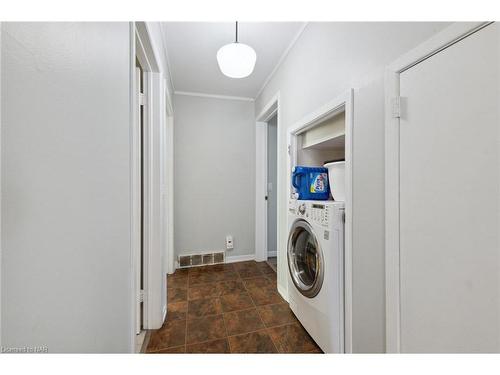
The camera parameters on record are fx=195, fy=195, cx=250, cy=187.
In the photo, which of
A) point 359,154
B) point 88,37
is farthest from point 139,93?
point 359,154

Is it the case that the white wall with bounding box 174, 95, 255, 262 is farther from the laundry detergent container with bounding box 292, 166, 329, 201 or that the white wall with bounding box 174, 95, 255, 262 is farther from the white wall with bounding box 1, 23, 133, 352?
the white wall with bounding box 1, 23, 133, 352

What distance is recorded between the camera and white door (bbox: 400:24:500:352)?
646 mm

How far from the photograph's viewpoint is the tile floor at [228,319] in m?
1.44

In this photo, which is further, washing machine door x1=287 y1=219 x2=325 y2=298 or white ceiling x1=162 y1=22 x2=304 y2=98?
white ceiling x1=162 y1=22 x2=304 y2=98

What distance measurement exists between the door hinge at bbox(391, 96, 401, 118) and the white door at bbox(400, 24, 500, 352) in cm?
2

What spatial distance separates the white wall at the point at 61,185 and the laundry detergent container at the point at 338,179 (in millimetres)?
1338

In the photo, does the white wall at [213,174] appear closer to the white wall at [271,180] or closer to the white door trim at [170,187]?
the white door trim at [170,187]

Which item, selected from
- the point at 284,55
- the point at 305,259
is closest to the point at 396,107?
the point at 305,259

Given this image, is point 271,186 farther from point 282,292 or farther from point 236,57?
point 236,57

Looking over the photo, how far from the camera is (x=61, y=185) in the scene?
45 cm

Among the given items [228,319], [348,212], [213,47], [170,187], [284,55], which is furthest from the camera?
[170,187]

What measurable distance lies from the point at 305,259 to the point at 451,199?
43.3 inches

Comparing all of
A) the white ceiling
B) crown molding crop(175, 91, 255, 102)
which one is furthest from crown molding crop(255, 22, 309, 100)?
crown molding crop(175, 91, 255, 102)
